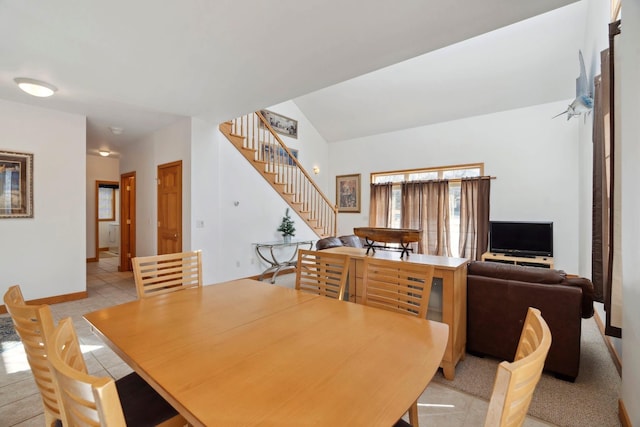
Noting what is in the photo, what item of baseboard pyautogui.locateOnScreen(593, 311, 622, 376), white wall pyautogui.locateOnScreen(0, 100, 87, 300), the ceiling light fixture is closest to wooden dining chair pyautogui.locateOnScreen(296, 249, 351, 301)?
baseboard pyautogui.locateOnScreen(593, 311, 622, 376)

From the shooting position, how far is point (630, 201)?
5.59 feet

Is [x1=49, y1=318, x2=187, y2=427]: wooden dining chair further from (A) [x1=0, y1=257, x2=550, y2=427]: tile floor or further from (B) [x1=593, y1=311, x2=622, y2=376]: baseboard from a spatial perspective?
(B) [x1=593, y1=311, x2=622, y2=376]: baseboard

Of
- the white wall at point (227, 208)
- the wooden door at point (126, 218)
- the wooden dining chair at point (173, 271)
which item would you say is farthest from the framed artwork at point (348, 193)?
the wooden dining chair at point (173, 271)

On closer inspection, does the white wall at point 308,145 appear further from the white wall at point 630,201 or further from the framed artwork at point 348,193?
the white wall at point 630,201

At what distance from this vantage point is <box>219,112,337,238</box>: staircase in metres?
5.54

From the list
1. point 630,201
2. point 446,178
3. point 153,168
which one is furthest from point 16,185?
point 446,178

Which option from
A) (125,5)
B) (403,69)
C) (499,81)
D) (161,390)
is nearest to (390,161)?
(403,69)

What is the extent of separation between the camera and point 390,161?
23.7 ft

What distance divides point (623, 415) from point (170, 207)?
207 inches

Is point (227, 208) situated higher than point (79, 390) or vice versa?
point (227, 208)

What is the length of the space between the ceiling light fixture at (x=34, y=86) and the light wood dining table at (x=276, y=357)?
→ 113 inches

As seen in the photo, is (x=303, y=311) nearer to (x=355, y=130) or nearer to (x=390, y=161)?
(x=390, y=161)

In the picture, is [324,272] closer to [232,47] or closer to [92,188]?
[232,47]

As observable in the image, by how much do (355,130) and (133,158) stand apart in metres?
5.08
